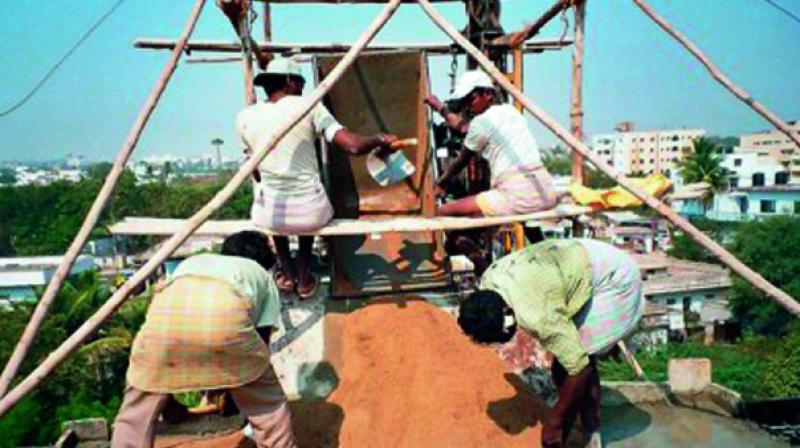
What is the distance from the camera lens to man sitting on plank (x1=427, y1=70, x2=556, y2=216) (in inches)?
149

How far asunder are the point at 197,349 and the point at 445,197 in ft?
10.7

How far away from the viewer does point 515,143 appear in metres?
3.80

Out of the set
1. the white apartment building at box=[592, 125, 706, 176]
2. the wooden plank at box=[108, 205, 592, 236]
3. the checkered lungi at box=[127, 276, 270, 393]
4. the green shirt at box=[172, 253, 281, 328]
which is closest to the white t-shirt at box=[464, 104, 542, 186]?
the wooden plank at box=[108, 205, 592, 236]

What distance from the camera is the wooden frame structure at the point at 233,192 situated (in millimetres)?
2570

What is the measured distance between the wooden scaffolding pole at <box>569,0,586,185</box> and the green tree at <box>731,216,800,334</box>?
24866mm

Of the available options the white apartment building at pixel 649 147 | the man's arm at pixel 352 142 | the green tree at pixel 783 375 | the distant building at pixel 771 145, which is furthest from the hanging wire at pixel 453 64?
the white apartment building at pixel 649 147

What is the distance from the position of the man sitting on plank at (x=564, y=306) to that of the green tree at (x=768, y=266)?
26359 millimetres

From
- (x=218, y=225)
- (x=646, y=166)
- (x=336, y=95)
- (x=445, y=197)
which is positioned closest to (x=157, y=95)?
(x=218, y=225)

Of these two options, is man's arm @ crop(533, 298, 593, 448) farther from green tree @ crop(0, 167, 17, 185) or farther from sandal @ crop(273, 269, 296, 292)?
green tree @ crop(0, 167, 17, 185)

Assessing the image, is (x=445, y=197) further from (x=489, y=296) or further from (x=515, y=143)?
(x=489, y=296)

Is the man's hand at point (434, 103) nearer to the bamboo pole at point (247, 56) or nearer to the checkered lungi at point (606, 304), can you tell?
the bamboo pole at point (247, 56)

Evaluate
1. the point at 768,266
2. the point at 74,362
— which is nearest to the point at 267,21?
the point at 74,362

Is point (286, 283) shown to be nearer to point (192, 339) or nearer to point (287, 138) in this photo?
point (287, 138)

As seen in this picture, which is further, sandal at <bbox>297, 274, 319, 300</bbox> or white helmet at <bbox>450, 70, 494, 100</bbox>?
sandal at <bbox>297, 274, 319, 300</bbox>
